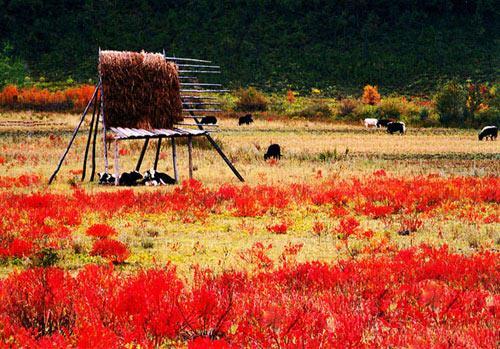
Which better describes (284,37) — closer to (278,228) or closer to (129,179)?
(129,179)

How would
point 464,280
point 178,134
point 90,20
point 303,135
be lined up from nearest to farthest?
1. point 464,280
2. point 178,134
3. point 303,135
4. point 90,20

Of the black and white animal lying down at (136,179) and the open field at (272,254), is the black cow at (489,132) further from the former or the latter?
the black and white animal lying down at (136,179)

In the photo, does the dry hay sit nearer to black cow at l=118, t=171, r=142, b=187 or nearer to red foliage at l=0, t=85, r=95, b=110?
black cow at l=118, t=171, r=142, b=187

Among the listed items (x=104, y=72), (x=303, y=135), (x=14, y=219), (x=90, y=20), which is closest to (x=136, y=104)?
(x=104, y=72)

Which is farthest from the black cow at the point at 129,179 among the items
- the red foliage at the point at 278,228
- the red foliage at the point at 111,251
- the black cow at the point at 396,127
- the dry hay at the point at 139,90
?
the black cow at the point at 396,127

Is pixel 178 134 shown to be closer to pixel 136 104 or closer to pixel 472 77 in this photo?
pixel 136 104

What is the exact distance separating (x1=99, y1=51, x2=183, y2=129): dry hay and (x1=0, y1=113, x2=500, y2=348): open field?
218 cm

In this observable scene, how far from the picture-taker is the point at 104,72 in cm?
1911

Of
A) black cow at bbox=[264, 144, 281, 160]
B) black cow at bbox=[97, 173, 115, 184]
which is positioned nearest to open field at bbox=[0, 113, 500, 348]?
black cow at bbox=[97, 173, 115, 184]

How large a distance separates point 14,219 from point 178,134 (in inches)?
301

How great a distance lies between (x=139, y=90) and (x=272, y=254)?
11113 mm

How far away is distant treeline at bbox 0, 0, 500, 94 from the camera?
93.4 m

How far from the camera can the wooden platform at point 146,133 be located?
1798 centimetres

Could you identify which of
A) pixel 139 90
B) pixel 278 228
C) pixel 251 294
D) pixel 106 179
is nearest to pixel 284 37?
pixel 139 90
